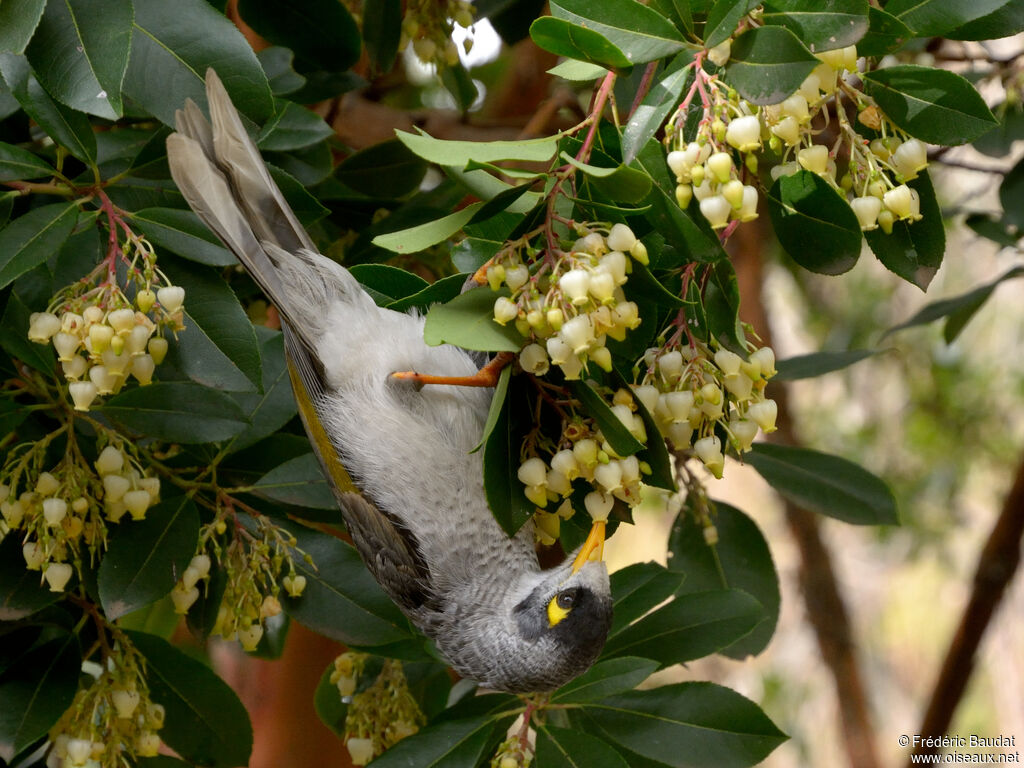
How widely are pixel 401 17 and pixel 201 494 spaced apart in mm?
1052

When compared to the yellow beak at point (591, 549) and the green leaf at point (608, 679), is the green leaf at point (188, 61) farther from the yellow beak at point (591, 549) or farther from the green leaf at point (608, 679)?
the green leaf at point (608, 679)

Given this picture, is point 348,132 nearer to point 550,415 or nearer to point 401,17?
point 401,17

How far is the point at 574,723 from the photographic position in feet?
6.14

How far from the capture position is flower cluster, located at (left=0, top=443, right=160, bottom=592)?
1496 mm

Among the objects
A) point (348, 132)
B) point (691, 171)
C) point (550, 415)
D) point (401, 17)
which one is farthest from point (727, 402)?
point (348, 132)

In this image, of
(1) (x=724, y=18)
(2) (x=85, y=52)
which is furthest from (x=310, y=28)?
(1) (x=724, y=18)

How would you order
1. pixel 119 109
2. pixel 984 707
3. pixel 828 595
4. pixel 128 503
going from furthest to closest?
pixel 984 707, pixel 828 595, pixel 128 503, pixel 119 109

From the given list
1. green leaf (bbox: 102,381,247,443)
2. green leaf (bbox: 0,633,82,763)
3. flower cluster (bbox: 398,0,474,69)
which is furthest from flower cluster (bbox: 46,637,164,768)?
flower cluster (bbox: 398,0,474,69)

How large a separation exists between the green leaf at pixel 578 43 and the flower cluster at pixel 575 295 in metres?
0.18

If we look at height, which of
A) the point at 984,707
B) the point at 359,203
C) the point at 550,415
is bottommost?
the point at 984,707

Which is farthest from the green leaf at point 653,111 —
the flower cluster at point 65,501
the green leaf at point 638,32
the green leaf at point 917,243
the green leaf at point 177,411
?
the flower cluster at point 65,501

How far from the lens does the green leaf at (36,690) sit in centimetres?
163

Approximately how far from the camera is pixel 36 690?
168 centimetres

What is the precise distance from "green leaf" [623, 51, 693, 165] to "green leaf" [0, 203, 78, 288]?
2.72 feet
